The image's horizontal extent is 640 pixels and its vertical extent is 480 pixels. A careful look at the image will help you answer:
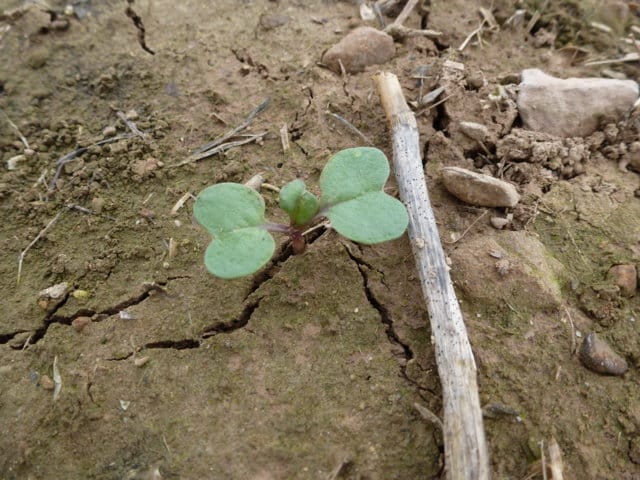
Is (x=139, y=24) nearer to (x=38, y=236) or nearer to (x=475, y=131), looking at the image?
(x=38, y=236)

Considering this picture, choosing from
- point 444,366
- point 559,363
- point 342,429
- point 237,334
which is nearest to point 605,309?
point 559,363

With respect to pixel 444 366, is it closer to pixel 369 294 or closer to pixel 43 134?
pixel 369 294

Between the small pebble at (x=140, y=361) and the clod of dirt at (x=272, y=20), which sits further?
the clod of dirt at (x=272, y=20)

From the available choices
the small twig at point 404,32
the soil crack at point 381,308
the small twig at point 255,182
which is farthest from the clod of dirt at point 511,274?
the small twig at point 404,32

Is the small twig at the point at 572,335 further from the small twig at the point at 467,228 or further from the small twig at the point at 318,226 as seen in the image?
the small twig at the point at 318,226

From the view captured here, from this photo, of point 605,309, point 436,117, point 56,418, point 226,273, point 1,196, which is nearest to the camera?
point 226,273

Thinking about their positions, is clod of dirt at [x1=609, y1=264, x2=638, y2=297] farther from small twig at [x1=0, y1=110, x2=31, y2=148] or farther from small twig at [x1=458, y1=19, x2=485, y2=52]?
small twig at [x1=0, y1=110, x2=31, y2=148]
